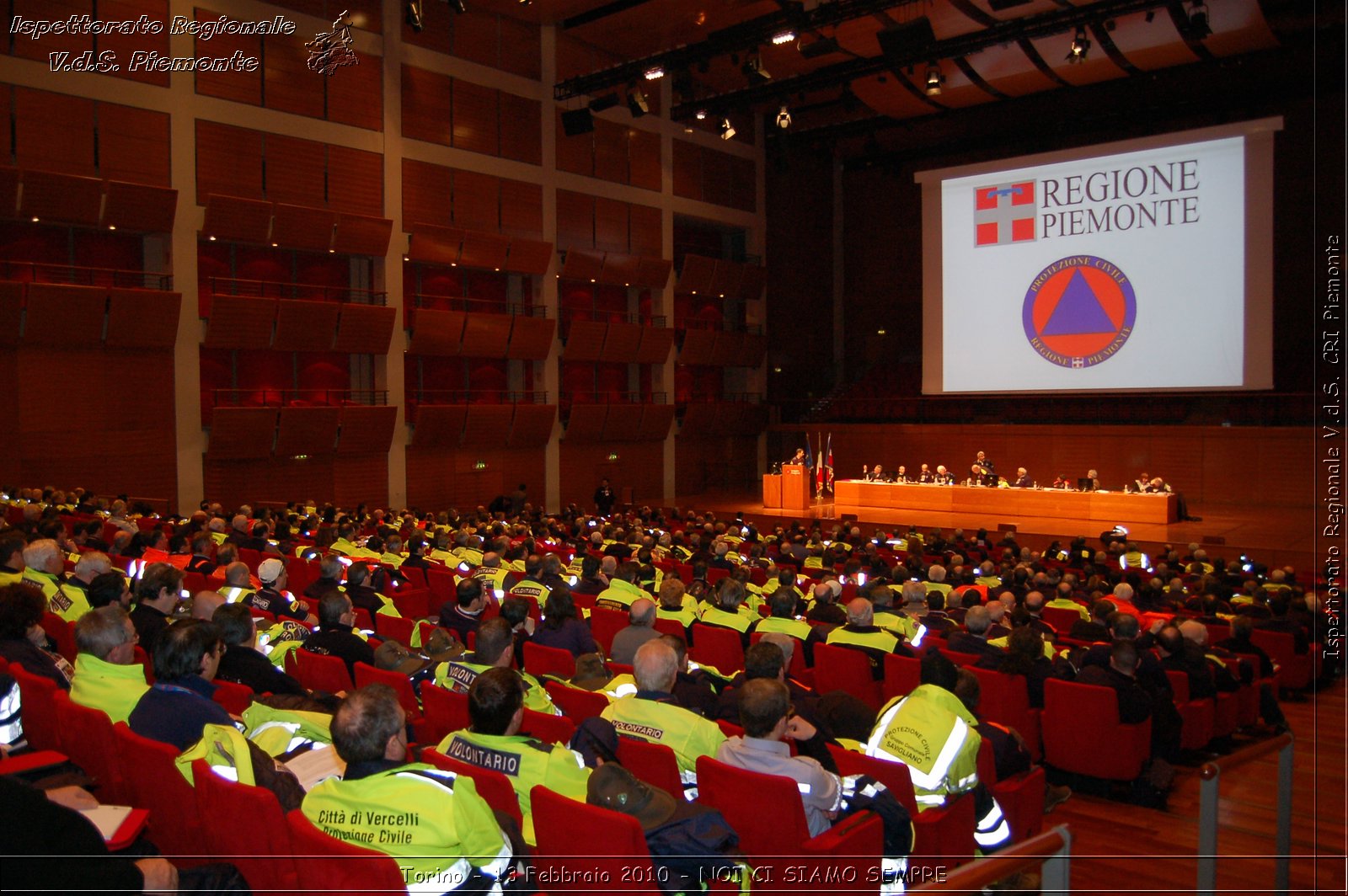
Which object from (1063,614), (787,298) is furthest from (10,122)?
(787,298)

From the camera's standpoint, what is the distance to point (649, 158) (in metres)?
22.8

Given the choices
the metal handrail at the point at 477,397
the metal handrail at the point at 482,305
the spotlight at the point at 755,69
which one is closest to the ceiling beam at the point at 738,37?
the spotlight at the point at 755,69

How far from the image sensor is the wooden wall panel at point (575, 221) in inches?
821

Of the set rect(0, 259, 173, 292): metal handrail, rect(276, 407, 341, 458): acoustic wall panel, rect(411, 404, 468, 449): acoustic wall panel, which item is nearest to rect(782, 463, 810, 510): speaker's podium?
rect(411, 404, 468, 449): acoustic wall panel

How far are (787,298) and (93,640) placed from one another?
939 inches

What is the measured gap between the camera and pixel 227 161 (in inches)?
616

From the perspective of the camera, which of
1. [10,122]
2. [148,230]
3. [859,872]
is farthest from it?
[148,230]

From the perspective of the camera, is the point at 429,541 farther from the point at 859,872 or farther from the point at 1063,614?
the point at 859,872

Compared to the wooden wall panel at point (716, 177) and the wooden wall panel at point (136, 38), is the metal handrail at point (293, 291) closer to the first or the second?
the wooden wall panel at point (136, 38)

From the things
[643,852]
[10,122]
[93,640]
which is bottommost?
[643,852]

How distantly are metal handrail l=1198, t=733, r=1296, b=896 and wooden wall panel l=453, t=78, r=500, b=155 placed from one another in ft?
60.4

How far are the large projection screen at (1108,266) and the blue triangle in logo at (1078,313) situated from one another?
22mm

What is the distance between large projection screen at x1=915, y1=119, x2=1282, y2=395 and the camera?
52.2 feet

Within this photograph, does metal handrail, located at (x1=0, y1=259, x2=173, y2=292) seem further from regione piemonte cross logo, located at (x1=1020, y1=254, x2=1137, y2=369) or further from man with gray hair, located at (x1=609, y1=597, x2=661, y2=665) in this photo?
regione piemonte cross logo, located at (x1=1020, y1=254, x2=1137, y2=369)
